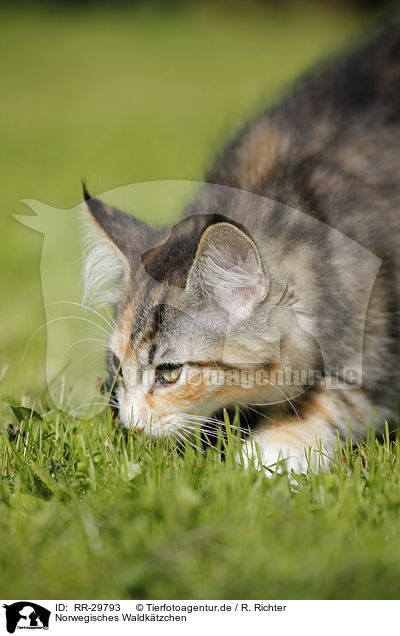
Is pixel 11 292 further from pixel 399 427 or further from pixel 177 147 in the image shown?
pixel 177 147

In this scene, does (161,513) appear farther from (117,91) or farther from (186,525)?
(117,91)

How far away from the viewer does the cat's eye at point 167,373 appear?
180cm

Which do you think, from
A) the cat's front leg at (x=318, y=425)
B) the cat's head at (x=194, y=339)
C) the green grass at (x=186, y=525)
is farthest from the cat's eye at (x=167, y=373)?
the cat's front leg at (x=318, y=425)

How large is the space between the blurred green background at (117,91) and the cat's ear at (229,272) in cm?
62

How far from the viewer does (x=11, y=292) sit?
365 cm

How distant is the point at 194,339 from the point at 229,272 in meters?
0.22

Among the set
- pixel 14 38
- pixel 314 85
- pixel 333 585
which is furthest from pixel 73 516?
pixel 14 38

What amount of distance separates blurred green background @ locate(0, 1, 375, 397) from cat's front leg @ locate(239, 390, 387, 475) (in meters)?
0.97

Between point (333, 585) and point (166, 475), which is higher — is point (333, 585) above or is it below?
below

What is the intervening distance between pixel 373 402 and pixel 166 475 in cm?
74

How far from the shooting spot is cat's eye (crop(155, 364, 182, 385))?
1800mm

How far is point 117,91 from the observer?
11383 millimetres

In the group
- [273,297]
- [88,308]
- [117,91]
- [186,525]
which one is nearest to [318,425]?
[273,297]
